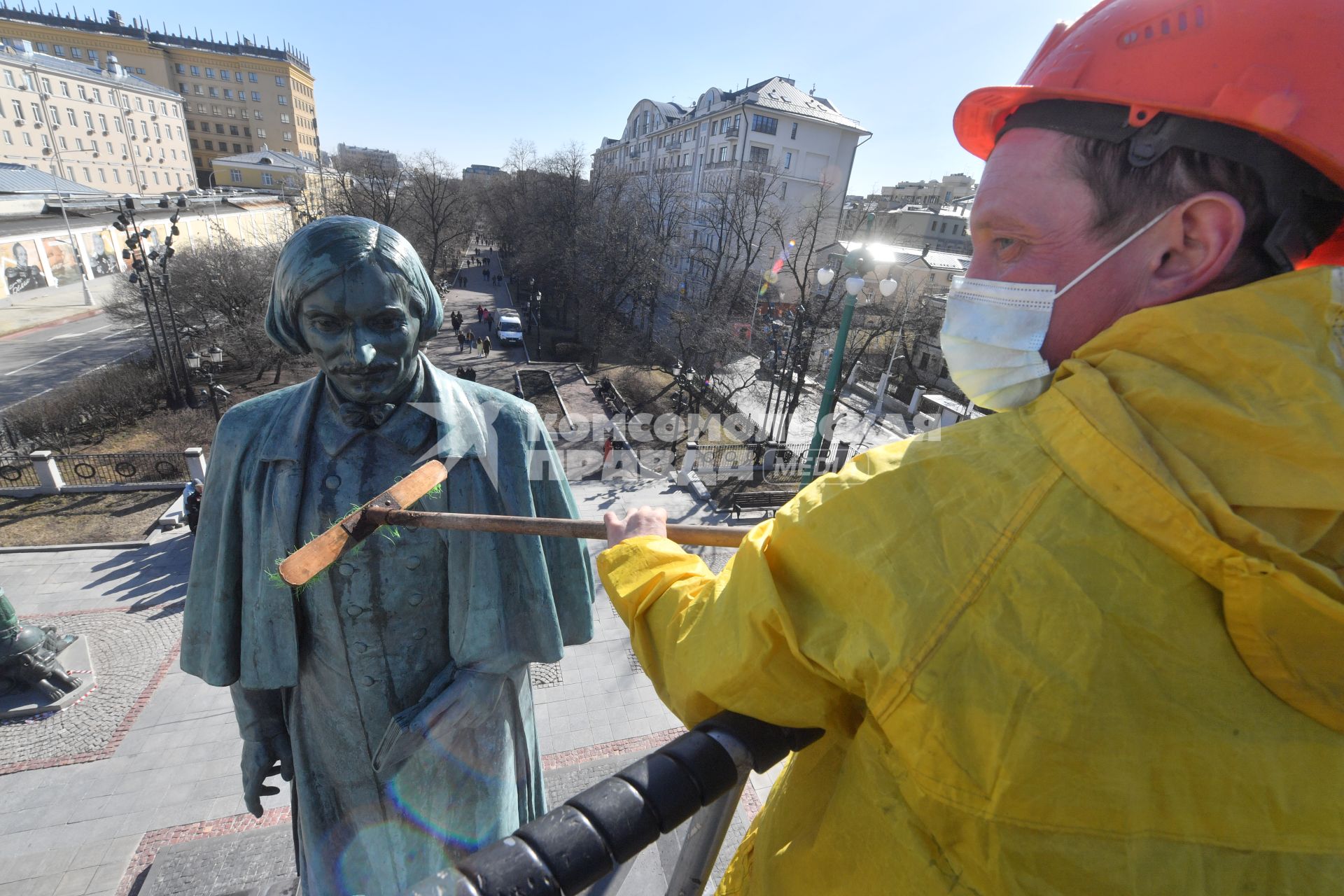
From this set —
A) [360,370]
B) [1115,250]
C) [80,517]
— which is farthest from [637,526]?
[80,517]

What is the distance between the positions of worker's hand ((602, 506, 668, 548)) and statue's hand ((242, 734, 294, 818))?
176 cm

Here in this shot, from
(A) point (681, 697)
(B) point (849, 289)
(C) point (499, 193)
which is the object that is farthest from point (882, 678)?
(C) point (499, 193)

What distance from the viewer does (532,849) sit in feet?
2.98

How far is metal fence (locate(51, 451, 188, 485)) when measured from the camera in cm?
1395

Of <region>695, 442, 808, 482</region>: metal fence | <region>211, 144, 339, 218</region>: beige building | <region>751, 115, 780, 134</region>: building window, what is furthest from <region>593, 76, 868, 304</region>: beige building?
<region>695, 442, 808, 482</region>: metal fence

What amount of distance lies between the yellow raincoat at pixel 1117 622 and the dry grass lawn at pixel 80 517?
15.3m

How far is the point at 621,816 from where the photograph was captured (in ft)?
3.25

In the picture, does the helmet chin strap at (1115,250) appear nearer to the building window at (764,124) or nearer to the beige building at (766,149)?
the beige building at (766,149)

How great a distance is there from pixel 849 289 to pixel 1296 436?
9.27 m

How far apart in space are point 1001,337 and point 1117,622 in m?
0.81

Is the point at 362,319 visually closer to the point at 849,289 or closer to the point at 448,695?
the point at 448,695

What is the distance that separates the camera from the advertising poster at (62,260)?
Result: 3250 centimetres

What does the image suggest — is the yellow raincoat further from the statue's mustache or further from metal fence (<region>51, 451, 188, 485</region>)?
metal fence (<region>51, 451, 188, 485</region>)

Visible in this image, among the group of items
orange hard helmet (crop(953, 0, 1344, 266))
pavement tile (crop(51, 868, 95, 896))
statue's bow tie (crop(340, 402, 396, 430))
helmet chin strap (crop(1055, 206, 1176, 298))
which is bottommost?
pavement tile (crop(51, 868, 95, 896))
